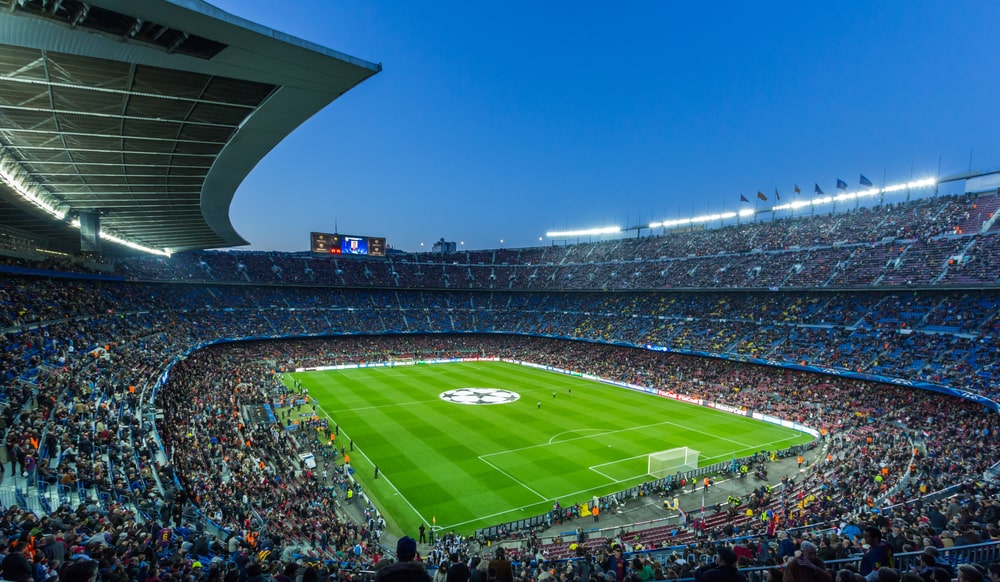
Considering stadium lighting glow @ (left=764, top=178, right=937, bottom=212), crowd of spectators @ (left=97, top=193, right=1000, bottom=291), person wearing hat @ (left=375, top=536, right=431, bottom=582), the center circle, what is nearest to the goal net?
the center circle

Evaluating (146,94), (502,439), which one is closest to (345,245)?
(502,439)

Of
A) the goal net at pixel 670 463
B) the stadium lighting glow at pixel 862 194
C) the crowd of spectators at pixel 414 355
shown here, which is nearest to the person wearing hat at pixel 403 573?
the crowd of spectators at pixel 414 355

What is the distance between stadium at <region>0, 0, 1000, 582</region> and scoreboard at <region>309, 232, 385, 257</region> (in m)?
9.04

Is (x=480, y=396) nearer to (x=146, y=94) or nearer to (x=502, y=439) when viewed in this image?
(x=502, y=439)

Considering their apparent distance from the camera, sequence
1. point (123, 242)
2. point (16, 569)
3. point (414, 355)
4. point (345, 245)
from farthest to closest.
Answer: point (345, 245) < point (414, 355) < point (123, 242) < point (16, 569)

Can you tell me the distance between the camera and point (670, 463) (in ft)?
90.1

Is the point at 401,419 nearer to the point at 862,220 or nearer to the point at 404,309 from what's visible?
the point at 404,309

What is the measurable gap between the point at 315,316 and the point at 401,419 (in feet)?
123

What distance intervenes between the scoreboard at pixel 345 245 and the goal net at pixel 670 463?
5612cm

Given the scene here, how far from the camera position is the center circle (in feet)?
143

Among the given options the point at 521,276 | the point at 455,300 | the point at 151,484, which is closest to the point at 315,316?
the point at 455,300

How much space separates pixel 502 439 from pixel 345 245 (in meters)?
50.5

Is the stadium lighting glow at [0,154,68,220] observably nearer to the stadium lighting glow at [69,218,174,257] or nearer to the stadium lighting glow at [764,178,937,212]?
the stadium lighting glow at [69,218,174,257]

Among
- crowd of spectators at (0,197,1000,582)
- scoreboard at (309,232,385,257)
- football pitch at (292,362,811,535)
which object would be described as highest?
scoreboard at (309,232,385,257)
